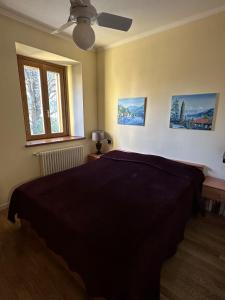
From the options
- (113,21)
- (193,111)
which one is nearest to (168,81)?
(193,111)

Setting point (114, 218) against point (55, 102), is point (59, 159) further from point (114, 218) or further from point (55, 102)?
point (114, 218)

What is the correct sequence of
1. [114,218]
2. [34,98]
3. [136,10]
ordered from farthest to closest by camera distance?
1. [34,98]
2. [136,10]
3. [114,218]

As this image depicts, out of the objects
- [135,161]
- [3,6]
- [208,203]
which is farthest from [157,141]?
[3,6]

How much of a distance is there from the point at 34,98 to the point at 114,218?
101 inches

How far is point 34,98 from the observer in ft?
9.56

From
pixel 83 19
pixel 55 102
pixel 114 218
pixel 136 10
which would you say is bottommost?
pixel 114 218

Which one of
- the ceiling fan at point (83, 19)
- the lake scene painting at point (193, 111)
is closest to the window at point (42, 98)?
the ceiling fan at point (83, 19)

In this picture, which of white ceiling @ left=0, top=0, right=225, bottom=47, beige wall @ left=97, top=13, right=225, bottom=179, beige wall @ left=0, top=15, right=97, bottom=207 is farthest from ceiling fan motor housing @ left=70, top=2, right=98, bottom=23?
beige wall @ left=97, top=13, right=225, bottom=179

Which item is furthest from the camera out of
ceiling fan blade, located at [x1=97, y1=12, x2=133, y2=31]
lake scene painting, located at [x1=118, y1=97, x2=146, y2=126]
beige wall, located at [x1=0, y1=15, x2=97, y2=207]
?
lake scene painting, located at [x1=118, y1=97, x2=146, y2=126]

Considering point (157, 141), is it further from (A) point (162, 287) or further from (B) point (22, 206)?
(B) point (22, 206)

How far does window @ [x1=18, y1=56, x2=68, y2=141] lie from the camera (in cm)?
281

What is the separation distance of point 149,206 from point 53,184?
3.60 ft

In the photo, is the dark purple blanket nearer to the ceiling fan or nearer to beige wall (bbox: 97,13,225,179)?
beige wall (bbox: 97,13,225,179)

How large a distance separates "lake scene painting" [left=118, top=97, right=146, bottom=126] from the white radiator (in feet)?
3.40
